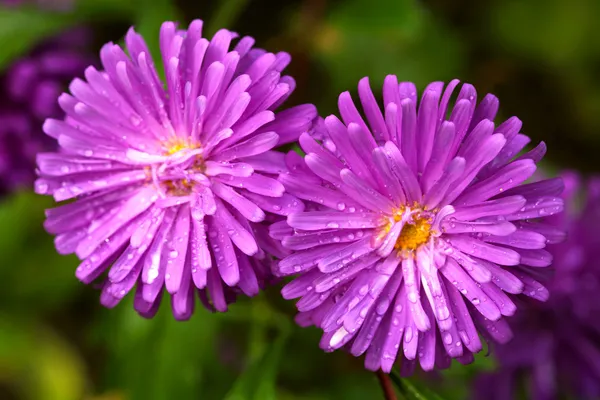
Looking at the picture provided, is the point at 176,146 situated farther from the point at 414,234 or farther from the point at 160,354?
the point at 160,354

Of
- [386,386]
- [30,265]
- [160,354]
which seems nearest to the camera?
[386,386]

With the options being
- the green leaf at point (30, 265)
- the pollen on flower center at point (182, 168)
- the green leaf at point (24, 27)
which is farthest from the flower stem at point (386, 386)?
the green leaf at point (30, 265)

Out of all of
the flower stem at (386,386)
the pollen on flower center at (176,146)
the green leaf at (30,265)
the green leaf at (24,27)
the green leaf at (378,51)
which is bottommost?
the green leaf at (30,265)

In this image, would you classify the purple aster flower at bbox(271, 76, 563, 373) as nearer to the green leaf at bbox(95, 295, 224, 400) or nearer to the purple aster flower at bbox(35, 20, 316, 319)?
the purple aster flower at bbox(35, 20, 316, 319)

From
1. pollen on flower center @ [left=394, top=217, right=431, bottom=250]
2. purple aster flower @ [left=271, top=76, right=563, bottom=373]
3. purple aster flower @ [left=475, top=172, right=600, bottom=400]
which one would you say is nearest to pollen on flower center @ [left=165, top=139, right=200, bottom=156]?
purple aster flower @ [left=271, top=76, right=563, bottom=373]

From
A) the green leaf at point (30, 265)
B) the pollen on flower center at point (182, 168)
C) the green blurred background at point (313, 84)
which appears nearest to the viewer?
the pollen on flower center at point (182, 168)

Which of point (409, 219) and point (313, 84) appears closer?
point (409, 219)

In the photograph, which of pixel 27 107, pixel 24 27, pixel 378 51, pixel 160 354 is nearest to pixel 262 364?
pixel 160 354

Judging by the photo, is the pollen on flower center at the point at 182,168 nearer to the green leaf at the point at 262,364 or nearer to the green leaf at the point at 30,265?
the green leaf at the point at 262,364
